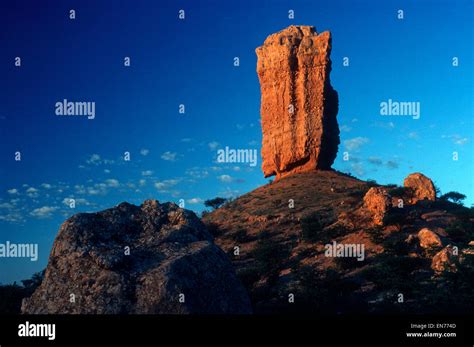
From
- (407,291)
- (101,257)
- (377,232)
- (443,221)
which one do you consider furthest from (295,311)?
(443,221)

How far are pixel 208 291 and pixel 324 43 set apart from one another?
53.4m

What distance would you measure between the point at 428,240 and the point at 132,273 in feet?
69.3

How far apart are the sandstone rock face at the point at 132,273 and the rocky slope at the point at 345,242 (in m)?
5.74

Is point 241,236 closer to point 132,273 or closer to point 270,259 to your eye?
point 270,259

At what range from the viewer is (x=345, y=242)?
30.5m

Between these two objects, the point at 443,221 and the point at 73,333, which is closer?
the point at 73,333

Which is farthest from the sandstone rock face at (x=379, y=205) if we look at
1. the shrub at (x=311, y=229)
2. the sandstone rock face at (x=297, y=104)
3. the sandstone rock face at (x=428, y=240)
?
the sandstone rock face at (x=297, y=104)

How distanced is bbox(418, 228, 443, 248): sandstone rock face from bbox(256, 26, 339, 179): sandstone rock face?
3133cm

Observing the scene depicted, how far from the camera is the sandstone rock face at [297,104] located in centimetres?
5794

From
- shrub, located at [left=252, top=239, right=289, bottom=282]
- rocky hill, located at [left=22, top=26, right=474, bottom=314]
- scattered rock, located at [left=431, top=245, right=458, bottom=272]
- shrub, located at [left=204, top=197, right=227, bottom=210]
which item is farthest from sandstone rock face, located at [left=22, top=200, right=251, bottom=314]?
shrub, located at [left=204, top=197, right=227, bottom=210]

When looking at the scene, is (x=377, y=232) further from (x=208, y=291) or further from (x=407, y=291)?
Answer: (x=208, y=291)

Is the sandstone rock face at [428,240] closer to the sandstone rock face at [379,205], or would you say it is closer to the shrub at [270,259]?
the sandstone rock face at [379,205]

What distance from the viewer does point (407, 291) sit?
18.0 meters

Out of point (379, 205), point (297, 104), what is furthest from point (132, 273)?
point (297, 104)
